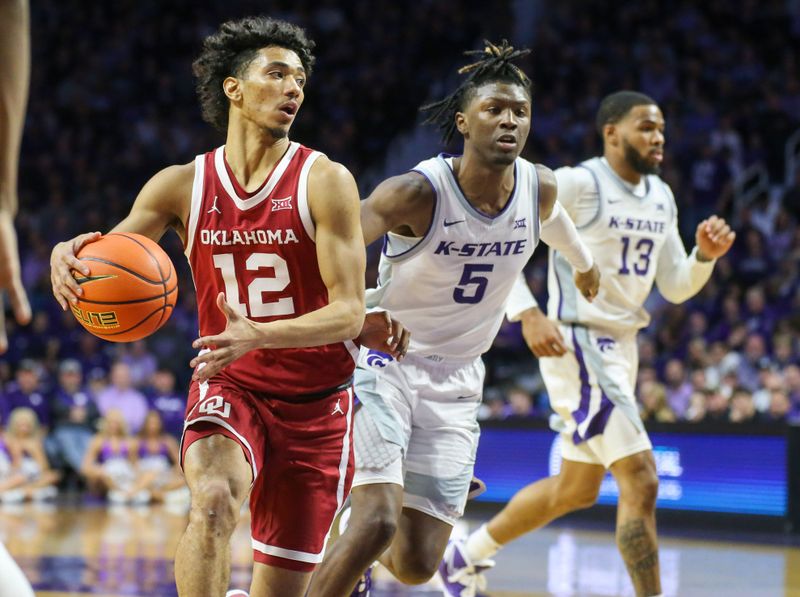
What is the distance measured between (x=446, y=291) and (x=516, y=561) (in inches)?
144

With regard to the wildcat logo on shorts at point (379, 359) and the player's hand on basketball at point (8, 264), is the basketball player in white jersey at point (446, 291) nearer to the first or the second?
the wildcat logo on shorts at point (379, 359)

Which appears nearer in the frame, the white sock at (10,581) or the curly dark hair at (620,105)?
the white sock at (10,581)

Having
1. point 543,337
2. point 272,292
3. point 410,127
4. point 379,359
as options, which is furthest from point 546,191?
point 410,127

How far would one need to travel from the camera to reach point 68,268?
144 inches

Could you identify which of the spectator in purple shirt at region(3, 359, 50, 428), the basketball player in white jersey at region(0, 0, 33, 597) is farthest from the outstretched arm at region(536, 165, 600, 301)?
the spectator in purple shirt at region(3, 359, 50, 428)

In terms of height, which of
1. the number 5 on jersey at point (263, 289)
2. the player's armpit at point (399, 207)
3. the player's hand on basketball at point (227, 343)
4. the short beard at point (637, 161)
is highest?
the short beard at point (637, 161)

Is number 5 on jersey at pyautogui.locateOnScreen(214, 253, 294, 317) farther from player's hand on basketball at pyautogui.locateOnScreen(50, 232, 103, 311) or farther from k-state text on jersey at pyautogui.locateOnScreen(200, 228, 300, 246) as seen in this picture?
player's hand on basketball at pyautogui.locateOnScreen(50, 232, 103, 311)

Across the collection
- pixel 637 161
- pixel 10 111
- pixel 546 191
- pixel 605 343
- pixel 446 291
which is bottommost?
pixel 10 111

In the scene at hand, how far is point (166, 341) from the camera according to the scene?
48.6ft

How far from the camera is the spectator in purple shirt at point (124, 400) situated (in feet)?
43.0

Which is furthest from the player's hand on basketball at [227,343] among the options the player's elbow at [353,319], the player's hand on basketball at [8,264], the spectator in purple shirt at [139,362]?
the spectator in purple shirt at [139,362]

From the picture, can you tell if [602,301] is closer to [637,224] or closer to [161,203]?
[637,224]

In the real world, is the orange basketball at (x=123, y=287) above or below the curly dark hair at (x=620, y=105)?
below

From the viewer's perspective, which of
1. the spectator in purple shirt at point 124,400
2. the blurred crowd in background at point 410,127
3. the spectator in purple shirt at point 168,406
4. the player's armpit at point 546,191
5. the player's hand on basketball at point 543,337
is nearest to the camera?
the player's armpit at point 546,191
